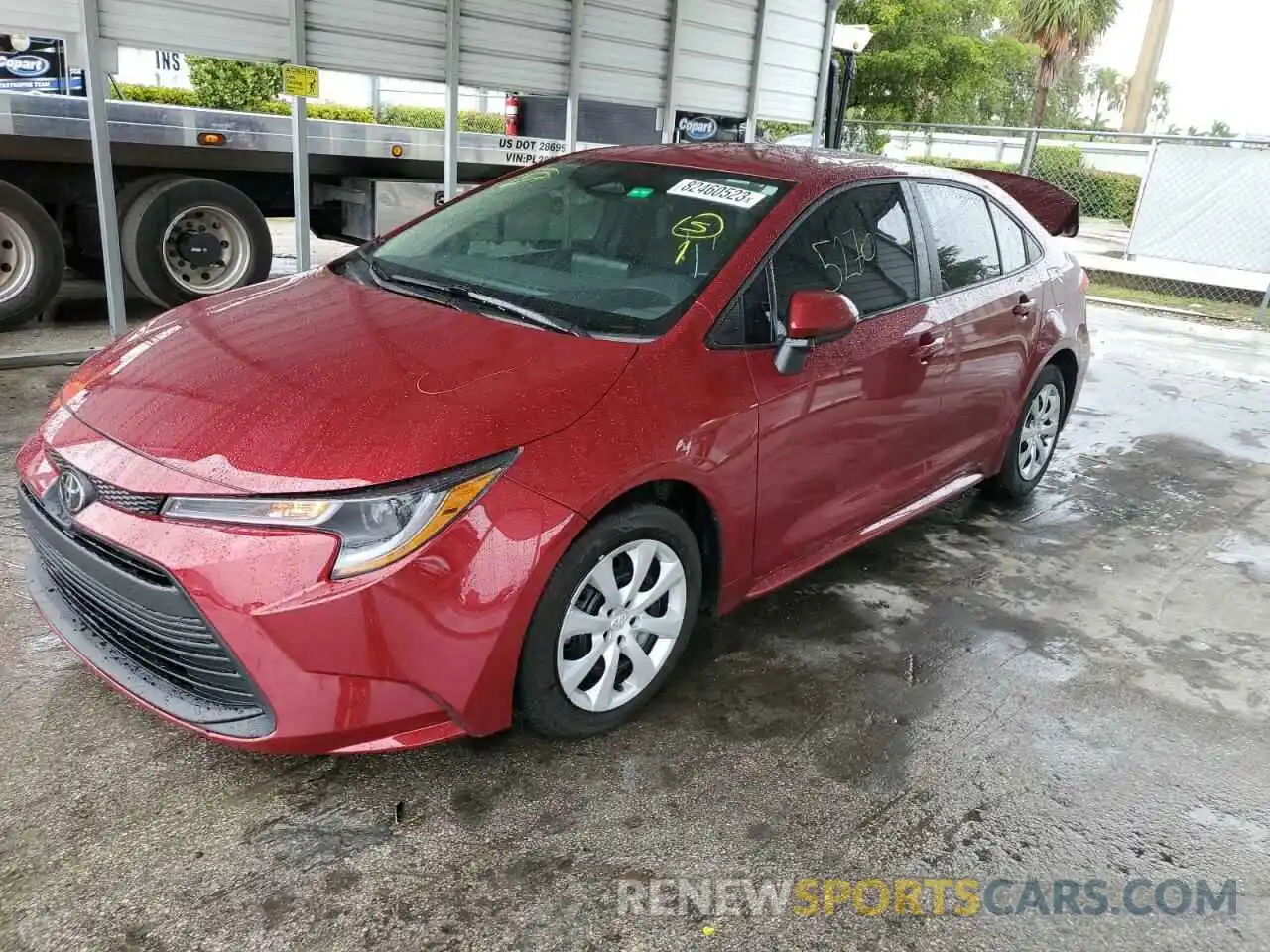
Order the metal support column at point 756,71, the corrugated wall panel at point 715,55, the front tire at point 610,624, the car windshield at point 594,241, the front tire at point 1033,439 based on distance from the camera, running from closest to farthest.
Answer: the front tire at point 610,624
the car windshield at point 594,241
the front tire at point 1033,439
the corrugated wall panel at point 715,55
the metal support column at point 756,71

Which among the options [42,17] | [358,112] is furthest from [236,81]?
[42,17]

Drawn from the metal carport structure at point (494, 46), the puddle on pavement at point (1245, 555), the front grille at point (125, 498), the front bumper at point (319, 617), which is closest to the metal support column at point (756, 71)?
the metal carport structure at point (494, 46)

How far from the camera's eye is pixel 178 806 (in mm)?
2471

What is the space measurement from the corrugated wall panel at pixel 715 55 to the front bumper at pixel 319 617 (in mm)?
6963

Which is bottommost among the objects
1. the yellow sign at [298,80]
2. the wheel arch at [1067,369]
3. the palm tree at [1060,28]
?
the wheel arch at [1067,369]

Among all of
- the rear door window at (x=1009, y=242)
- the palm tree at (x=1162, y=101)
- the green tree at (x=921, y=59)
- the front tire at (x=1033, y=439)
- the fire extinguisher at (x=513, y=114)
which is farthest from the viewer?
the palm tree at (x=1162, y=101)

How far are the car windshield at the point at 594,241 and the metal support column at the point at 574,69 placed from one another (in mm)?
4146

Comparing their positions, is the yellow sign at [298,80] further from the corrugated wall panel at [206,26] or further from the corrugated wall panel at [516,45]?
the corrugated wall panel at [516,45]

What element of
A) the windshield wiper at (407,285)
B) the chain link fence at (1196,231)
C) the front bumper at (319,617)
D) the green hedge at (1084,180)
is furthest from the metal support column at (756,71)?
the green hedge at (1084,180)

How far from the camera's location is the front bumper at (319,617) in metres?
2.22

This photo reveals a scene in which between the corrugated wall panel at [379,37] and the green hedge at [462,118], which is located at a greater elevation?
the corrugated wall panel at [379,37]

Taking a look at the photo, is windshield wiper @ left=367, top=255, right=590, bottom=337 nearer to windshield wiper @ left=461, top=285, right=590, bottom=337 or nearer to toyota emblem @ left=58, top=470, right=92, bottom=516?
windshield wiper @ left=461, top=285, right=590, bottom=337

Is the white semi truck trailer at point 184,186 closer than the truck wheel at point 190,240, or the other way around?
the white semi truck trailer at point 184,186

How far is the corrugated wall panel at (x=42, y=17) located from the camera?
535 cm
